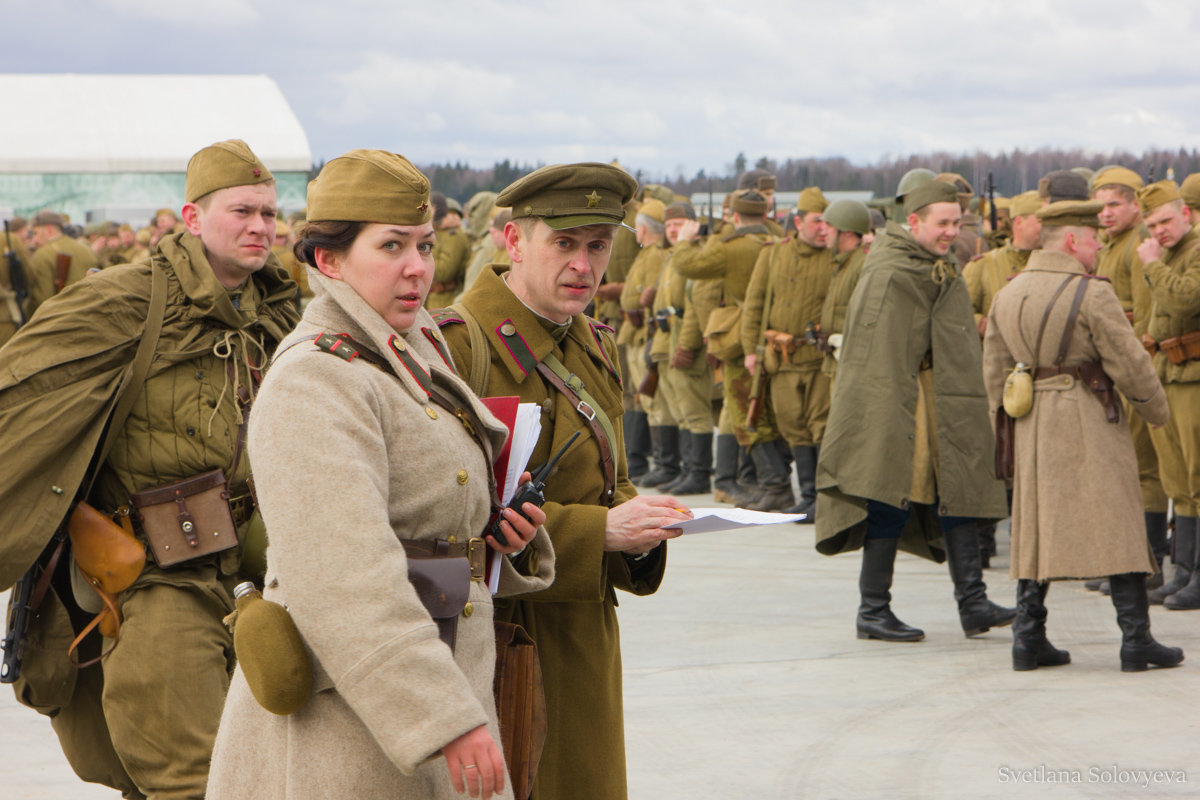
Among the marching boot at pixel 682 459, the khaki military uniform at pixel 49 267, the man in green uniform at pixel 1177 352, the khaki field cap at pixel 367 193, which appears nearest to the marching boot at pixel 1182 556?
the man in green uniform at pixel 1177 352

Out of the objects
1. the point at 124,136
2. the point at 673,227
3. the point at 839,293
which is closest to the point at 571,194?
the point at 839,293

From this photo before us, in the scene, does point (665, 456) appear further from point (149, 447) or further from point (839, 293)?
point (149, 447)

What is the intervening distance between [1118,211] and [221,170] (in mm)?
5751

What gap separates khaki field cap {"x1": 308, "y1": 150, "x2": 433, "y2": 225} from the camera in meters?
2.48

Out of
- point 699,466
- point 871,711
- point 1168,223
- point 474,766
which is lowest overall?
point 699,466

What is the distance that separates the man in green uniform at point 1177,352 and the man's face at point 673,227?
4.80 metres

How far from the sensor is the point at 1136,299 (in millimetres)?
8211

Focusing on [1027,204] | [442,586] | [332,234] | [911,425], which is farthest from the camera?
[1027,204]

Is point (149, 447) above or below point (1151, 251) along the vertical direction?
below

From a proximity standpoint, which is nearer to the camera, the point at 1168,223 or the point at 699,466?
the point at 1168,223

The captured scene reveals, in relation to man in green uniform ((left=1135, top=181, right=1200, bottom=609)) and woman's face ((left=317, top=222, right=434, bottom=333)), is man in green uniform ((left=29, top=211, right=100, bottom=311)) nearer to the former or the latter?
man in green uniform ((left=1135, top=181, right=1200, bottom=609))

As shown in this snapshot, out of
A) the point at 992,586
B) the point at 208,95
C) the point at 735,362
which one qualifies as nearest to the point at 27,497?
the point at 992,586

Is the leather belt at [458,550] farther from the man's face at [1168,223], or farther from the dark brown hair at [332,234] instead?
the man's face at [1168,223]

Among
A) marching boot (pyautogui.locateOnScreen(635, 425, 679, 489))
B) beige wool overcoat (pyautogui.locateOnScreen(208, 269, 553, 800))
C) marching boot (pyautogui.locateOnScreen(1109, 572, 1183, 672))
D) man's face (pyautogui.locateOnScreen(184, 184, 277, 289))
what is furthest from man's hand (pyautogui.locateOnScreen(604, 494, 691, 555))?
marching boot (pyautogui.locateOnScreen(635, 425, 679, 489))
